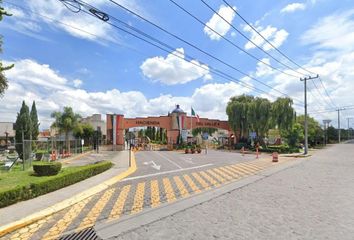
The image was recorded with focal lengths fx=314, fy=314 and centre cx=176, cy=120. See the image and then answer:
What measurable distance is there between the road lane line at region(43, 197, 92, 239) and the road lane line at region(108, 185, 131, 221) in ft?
3.34

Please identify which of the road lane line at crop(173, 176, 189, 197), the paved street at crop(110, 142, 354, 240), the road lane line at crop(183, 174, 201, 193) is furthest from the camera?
the road lane line at crop(183, 174, 201, 193)

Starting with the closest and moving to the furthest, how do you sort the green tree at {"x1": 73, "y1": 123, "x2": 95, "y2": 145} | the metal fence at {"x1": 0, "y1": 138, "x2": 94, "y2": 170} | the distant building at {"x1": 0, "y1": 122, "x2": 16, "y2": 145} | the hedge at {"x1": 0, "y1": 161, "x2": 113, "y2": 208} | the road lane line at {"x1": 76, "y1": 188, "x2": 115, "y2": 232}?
1. the road lane line at {"x1": 76, "y1": 188, "x2": 115, "y2": 232}
2. the hedge at {"x1": 0, "y1": 161, "x2": 113, "y2": 208}
3. the metal fence at {"x1": 0, "y1": 138, "x2": 94, "y2": 170}
4. the green tree at {"x1": 73, "y1": 123, "x2": 95, "y2": 145}
5. the distant building at {"x1": 0, "y1": 122, "x2": 16, "y2": 145}

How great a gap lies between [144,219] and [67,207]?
9.95ft

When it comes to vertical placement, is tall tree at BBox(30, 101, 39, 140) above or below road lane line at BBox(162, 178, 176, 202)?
above

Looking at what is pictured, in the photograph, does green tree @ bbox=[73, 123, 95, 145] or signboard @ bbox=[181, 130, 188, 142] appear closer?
signboard @ bbox=[181, 130, 188, 142]

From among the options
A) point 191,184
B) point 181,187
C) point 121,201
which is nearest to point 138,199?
point 121,201

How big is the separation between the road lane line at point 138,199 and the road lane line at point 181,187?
4.97 feet

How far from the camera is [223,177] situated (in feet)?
55.4

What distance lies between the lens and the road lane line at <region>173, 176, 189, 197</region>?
12.0 meters

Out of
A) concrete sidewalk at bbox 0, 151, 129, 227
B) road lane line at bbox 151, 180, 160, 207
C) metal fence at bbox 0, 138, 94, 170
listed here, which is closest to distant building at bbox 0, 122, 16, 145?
metal fence at bbox 0, 138, 94, 170

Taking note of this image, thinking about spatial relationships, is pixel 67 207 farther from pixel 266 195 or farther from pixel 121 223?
pixel 266 195

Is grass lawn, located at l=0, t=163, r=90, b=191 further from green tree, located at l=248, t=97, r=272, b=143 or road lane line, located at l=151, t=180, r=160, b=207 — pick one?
green tree, located at l=248, t=97, r=272, b=143

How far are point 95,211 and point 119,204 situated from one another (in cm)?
103

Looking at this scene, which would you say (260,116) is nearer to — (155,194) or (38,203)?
(155,194)
